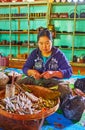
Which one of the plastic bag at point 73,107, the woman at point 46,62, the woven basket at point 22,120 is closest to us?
the woven basket at point 22,120

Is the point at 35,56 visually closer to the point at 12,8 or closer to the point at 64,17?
the point at 64,17

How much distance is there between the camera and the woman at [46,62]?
211 cm

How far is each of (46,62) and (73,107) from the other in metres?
0.79

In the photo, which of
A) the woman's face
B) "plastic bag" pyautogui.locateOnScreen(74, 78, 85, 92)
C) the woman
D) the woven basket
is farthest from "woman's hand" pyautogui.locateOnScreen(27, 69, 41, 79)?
the woven basket

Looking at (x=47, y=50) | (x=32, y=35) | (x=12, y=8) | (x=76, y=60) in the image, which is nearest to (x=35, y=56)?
(x=47, y=50)

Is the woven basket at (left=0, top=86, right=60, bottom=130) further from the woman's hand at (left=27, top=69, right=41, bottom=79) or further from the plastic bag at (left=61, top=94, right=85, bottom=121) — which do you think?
the woman's hand at (left=27, top=69, right=41, bottom=79)

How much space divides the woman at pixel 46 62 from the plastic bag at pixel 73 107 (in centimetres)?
48

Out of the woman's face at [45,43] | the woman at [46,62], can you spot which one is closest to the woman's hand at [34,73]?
the woman at [46,62]

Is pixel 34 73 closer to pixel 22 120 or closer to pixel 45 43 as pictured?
pixel 45 43

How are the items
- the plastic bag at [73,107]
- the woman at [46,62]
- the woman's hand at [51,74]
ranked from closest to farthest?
the plastic bag at [73,107] → the woman's hand at [51,74] → the woman at [46,62]

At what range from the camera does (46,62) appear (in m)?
2.24

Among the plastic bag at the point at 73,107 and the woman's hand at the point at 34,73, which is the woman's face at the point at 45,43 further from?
the plastic bag at the point at 73,107

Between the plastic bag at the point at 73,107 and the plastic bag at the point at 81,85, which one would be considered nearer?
the plastic bag at the point at 73,107

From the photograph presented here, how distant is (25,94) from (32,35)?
14.2ft
